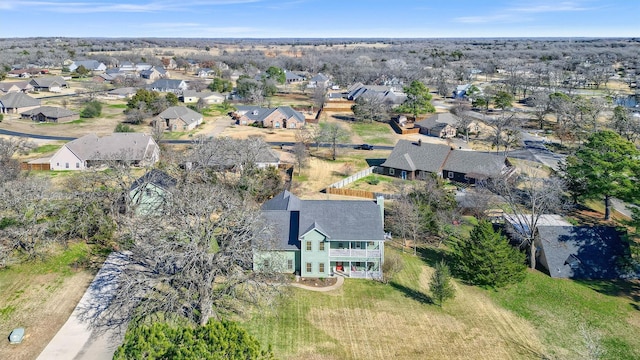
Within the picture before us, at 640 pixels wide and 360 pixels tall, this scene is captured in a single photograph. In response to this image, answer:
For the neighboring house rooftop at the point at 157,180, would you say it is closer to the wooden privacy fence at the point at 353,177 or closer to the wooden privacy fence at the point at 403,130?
the wooden privacy fence at the point at 353,177

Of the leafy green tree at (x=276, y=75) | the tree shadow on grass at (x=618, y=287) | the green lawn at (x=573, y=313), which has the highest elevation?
the leafy green tree at (x=276, y=75)

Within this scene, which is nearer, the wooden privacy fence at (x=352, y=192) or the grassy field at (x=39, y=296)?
the grassy field at (x=39, y=296)

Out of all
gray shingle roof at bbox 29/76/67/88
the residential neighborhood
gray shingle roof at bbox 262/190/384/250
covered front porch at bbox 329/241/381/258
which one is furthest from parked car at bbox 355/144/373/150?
gray shingle roof at bbox 29/76/67/88

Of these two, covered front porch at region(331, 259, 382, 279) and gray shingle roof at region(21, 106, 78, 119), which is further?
gray shingle roof at region(21, 106, 78, 119)

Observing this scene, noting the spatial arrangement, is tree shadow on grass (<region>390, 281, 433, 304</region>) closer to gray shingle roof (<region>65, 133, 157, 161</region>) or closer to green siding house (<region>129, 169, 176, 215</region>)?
green siding house (<region>129, 169, 176, 215</region>)

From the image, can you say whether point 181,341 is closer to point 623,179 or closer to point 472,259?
point 472,259

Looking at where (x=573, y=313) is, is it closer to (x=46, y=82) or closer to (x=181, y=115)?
(x=181, y=115)

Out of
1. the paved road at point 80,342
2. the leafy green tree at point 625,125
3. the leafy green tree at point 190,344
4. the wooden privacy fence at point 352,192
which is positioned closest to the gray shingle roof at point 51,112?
the wooden privacy fence at point 352,192

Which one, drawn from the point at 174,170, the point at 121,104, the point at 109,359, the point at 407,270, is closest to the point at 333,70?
the point at 121,104
